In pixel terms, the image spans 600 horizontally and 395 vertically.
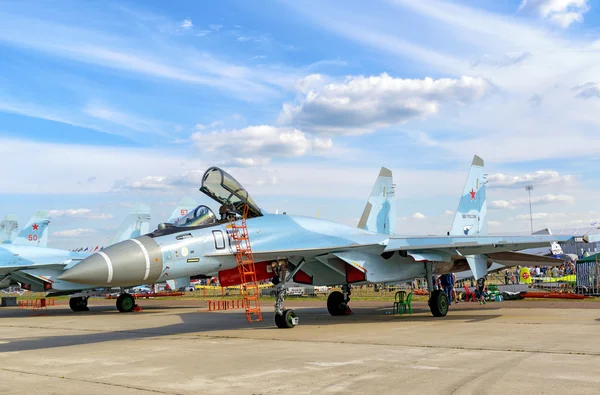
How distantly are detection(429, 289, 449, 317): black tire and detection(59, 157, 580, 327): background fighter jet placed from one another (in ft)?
0.08

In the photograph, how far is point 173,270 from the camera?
1004 cm

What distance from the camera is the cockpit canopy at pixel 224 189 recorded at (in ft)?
37.7

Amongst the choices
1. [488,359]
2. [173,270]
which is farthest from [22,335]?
[488,359]

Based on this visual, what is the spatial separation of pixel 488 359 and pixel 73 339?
8.56m

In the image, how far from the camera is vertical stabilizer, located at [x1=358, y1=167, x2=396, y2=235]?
1950cm

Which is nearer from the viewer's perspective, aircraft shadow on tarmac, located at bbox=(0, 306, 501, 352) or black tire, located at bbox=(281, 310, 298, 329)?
aircraft shadow on tarmac, located at bbox=(0, 306, 501, 352)

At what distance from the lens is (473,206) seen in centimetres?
1822

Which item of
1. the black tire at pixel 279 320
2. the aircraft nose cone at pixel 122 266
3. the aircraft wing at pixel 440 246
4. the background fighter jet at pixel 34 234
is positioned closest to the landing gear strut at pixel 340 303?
the aircraft wing at pixel 440 246

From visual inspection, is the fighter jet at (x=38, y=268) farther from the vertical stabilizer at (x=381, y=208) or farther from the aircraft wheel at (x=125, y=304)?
the vertical stabilizer at (x=381, y=208)

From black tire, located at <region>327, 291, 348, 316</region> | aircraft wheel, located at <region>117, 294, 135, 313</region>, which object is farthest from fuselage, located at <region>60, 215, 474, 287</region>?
aircraft wheel, located at <region>117, 294, 135, 313</region>

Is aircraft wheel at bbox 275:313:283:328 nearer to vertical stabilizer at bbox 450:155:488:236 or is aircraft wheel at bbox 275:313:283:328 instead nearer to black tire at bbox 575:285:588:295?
vertical stabilizer at bbox 450:155:488:236

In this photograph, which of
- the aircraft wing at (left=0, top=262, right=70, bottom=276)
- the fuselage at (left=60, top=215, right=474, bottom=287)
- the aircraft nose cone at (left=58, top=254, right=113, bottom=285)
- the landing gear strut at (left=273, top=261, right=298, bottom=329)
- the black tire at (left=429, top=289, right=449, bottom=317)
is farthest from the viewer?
the aircraft wing at (left=0, top=262, right=70, bottom=276)

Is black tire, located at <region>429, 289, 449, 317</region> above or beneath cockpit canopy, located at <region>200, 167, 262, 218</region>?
beneath

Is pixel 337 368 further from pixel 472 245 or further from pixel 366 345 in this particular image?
pixel 472 245
